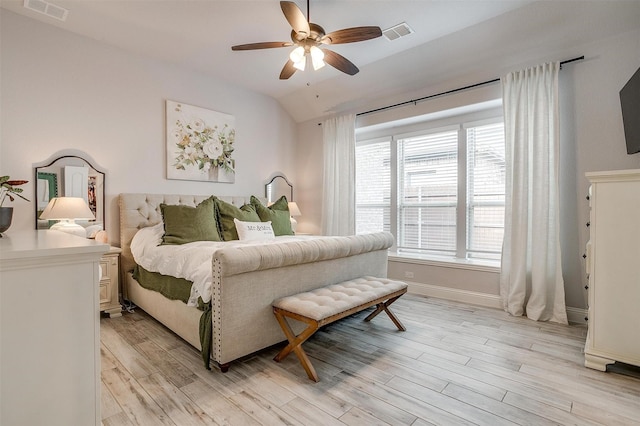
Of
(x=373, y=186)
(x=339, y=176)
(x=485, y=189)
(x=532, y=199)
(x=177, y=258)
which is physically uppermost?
(x=339, y=176)

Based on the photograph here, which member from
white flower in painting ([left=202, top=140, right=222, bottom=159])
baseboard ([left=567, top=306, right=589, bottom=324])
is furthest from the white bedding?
baseboard ([left=567, top=306, right=589, bottom=324])

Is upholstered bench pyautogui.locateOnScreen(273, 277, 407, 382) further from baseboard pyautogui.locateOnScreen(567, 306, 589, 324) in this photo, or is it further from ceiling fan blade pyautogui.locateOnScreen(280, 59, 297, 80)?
ceiling fan blade pyautogui.locateOnScreen(280, 59, 297, 80)

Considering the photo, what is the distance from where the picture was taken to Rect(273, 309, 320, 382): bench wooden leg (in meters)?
1.95

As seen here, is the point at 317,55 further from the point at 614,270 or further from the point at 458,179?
the point at 614,270

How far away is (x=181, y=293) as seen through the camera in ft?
7.88

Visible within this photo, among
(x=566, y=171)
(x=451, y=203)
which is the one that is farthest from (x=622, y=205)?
(x=451, y=203)

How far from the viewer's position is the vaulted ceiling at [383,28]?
2.76 metres

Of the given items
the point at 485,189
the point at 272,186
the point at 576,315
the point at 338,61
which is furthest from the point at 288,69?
the point at 576,315

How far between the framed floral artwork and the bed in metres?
1.61

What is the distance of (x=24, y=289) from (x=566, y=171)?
13.1 ft

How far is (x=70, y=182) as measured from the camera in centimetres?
318

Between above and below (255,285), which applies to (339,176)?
above

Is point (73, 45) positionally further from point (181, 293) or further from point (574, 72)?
point (574, 72)

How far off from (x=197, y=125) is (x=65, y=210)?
6.17ft
